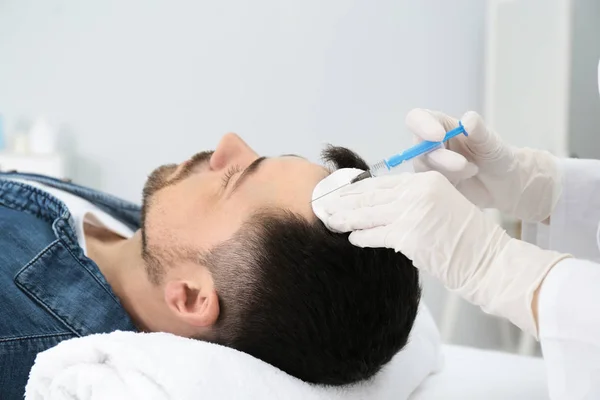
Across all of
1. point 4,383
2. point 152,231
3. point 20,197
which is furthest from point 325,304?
point 20,197

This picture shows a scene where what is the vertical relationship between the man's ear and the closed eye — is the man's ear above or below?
below

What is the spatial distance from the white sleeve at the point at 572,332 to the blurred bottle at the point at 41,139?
2.21 m

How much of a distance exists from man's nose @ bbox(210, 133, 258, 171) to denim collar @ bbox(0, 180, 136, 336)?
0.31m

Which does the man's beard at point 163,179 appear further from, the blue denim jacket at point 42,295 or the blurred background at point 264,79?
the blurred background at point 264,79

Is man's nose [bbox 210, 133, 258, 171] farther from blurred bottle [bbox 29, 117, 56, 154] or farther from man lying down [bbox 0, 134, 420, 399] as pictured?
blurred bottle [bbox 29, 117, 56, 154]

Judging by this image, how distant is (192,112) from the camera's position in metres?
2.44

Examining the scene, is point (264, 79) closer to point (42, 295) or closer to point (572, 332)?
point (42, 295)

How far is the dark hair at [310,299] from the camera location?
93cm

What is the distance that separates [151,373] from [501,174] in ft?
2.38

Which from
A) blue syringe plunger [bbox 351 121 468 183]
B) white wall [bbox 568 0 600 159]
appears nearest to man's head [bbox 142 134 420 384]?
blue syringe plunger [bbox 351 121 468 183]

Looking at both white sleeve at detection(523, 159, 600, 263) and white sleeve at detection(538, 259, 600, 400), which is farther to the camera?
white sleeve at detection(523, 159, 600, 263)

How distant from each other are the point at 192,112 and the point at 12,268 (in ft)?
4.80

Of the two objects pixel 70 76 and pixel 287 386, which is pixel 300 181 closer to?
pixel 287 386

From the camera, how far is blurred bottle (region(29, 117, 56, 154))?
8.06 ft
